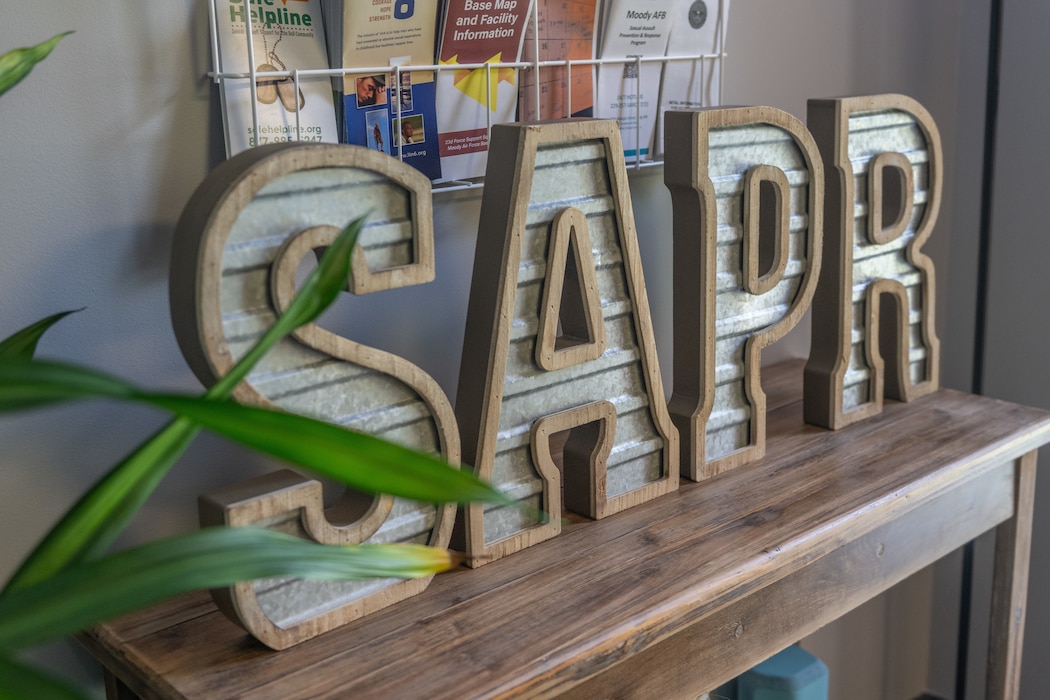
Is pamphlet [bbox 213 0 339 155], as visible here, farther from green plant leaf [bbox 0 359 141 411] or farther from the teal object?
the teal object

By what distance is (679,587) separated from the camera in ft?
2.90

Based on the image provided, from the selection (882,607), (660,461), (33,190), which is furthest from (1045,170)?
(33,190)

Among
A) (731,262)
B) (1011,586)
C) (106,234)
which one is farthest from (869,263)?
(106,234)

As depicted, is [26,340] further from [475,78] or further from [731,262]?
[731,262]

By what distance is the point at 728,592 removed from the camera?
2.98 feet

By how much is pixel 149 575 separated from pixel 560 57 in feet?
2.72

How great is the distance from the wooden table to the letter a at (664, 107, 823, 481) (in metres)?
0.07

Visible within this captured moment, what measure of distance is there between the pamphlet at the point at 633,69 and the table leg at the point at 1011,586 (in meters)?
0.68

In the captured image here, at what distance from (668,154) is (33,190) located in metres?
0.62

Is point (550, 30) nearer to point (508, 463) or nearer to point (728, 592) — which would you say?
point (508, 463)

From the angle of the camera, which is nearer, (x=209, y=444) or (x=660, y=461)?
(x=209, y=444)

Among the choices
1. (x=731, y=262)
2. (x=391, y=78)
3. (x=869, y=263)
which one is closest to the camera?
(x=391, y=78)

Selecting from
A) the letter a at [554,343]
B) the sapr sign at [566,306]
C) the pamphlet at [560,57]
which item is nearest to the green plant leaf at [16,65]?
the sapr sign at [566,306]

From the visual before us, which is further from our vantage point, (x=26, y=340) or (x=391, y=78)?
(x=391, y=78)
